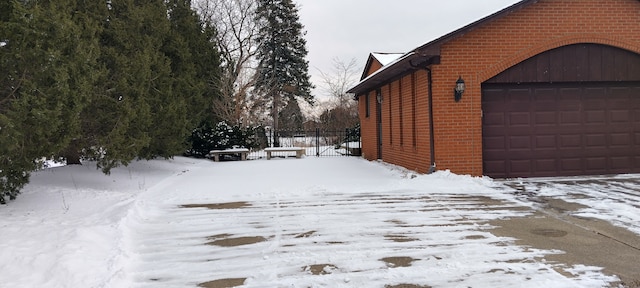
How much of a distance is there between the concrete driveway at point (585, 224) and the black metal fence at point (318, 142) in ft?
38.8

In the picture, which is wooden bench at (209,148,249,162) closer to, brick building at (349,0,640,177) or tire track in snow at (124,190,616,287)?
brick building at (349,0,640,177)

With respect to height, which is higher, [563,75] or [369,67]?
[369,67]

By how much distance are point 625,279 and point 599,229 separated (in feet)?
6.31

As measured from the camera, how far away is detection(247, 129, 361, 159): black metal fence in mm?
21172

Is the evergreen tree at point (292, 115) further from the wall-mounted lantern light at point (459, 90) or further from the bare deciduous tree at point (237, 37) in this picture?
the wall-mounted lantern light at point (459, 90)

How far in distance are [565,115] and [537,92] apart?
2.88ft

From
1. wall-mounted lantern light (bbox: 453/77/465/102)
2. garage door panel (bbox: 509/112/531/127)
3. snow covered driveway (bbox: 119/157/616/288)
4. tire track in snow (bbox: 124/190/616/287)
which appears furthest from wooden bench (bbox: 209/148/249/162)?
garage door panel (bbox: 509/112/531/127)

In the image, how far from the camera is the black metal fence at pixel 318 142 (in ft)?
69.5

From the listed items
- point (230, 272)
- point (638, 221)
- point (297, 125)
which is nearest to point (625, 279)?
point (638, 221)

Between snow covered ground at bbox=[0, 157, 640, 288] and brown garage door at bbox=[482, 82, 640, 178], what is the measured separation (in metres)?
1.08

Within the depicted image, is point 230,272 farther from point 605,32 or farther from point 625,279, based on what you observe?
point 605,32

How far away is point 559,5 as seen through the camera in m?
10.1

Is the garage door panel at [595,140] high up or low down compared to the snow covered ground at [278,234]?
up

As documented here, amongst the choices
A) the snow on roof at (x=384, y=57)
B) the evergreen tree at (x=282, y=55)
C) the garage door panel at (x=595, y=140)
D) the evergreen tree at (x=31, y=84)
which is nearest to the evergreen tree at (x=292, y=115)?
the evergreen tree at (x=282, y=55)
